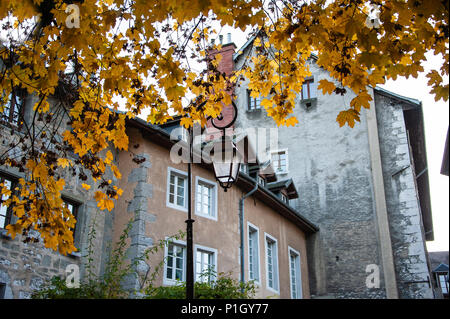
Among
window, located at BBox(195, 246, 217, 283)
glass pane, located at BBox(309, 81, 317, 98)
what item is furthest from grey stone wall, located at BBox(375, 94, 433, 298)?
window, located at BBox(195, 246, 217, 283)

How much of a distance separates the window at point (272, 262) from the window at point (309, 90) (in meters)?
7.21

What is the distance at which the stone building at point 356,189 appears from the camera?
17.8m

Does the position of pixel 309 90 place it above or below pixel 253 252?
above

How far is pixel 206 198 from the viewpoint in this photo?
13.5 metres

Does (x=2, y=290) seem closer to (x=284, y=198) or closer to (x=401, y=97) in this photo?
(x=284, y=198)

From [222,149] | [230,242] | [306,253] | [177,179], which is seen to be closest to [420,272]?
[306,253]

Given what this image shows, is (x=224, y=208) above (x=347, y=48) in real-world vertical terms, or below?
above

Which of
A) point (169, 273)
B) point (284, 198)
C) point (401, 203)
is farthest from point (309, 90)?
point (169, 273)

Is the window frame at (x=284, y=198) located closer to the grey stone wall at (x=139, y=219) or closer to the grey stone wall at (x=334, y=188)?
the grey stone wall at (x=334, y=188)

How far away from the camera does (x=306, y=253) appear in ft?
61.7

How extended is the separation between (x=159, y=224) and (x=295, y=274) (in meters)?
7.33

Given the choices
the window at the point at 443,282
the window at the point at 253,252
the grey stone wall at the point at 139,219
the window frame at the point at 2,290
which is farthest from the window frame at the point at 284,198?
the window at the point at 443,282

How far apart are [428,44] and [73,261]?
345 inches
